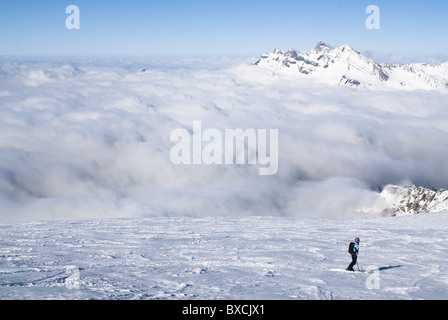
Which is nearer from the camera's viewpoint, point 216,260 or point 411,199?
point 216,260

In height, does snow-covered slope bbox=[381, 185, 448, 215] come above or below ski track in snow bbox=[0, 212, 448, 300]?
below

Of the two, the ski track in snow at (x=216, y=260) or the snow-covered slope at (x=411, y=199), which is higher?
the ski track in snow at (x=216, y=260)

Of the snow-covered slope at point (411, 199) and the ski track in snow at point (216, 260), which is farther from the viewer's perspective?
the snow-covered slope at point (411, 199)

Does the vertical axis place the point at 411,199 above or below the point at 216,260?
below

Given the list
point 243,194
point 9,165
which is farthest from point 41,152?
point 243,194
